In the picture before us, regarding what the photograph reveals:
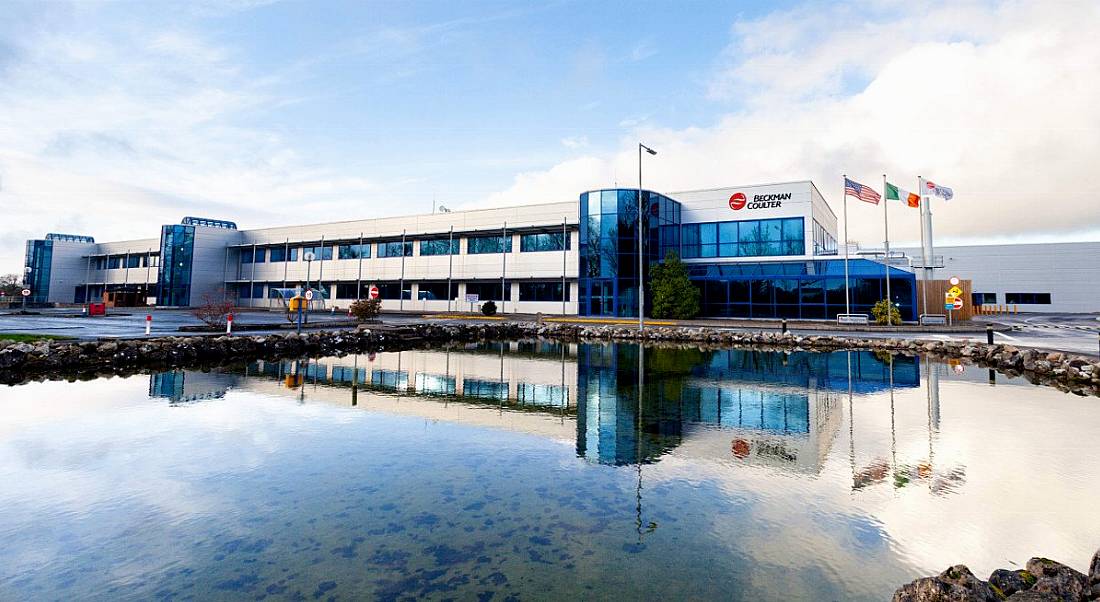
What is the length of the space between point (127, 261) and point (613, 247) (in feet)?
259

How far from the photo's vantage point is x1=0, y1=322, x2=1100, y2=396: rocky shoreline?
1748 centimetres

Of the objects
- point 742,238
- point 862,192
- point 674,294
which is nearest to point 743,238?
point 742,238

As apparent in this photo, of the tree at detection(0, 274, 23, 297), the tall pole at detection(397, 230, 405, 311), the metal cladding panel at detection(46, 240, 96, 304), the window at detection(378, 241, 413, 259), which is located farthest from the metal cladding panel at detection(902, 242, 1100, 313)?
the tree at detection(0, 274, 23, 297)

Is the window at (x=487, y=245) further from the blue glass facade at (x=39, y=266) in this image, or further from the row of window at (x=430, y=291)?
the blue glass facade at (x=39, y=266)

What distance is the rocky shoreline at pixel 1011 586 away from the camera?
165 inches

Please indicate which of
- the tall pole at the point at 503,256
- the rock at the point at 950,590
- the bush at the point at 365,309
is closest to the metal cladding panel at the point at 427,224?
the tall pole at the point at 503,256

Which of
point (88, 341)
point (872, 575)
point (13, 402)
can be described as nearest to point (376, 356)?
point (88, 341)

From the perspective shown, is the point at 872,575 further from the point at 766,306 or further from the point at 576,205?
the point at 576,205

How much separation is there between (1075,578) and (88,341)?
89.8 feet

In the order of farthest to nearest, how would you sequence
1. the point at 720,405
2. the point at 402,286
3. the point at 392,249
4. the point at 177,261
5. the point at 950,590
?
1. the point at 177,261
2. the point at 392,249
3. the point at 402,286
4. the point at 720,405
5. the point at 950,590

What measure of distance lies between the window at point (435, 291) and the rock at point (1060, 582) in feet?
177

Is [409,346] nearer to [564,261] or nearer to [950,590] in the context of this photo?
[564,261]

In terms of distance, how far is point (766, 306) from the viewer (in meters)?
44.0

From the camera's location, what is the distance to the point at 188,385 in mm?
15117
